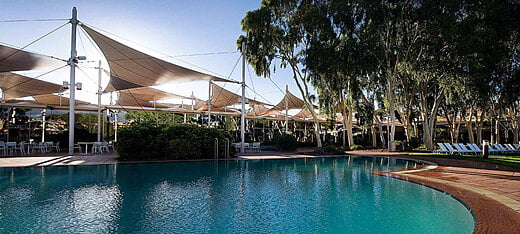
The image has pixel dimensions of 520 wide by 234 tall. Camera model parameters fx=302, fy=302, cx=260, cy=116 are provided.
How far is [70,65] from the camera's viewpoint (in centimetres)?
1342

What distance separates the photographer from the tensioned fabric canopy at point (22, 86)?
15398 mm

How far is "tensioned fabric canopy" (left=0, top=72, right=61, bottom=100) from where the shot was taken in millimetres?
15398

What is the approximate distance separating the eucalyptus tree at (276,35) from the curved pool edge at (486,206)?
11.8 m

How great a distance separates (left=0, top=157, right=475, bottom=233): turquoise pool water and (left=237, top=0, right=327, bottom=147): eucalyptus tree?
10.6 meters

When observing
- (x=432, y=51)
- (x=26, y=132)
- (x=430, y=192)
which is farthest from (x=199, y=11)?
(x=26, y=132)

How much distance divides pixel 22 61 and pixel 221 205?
504 inches

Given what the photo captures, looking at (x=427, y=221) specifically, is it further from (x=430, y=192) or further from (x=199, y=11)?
(x=199, y=11)

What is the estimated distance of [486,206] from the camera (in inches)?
195

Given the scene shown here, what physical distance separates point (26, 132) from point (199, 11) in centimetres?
1653

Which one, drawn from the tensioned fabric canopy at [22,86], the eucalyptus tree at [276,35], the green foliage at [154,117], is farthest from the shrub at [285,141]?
the green foliage at [154,117]

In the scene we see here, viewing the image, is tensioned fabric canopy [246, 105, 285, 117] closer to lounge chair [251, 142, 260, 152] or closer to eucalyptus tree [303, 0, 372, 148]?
lounge chair [251, 142, 260, 152]

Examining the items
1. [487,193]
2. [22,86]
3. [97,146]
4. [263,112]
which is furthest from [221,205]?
[263,112]

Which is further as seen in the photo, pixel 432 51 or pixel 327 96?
pixel 327 96

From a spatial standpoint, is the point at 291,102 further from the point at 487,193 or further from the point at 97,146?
Answer: the point at 487,193
